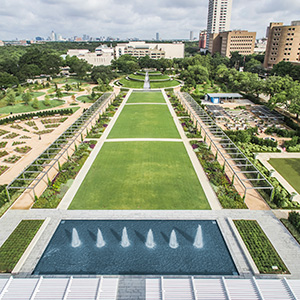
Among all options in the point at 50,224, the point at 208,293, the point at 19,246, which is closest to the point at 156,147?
the point at 50,224

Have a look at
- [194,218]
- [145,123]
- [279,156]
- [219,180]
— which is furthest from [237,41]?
[194,218]

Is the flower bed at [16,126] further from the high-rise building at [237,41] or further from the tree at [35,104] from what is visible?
the high-rise building at [237,41]

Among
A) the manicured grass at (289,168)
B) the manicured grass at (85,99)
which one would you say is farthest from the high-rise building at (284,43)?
the manicured grass at (289,168)

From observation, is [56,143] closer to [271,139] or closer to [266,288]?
[266,288]

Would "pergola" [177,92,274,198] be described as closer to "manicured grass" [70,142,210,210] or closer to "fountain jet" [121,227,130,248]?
"manicured grass" [70,142,210,210]

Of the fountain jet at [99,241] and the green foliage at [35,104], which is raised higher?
the green foliage at [35,104]
